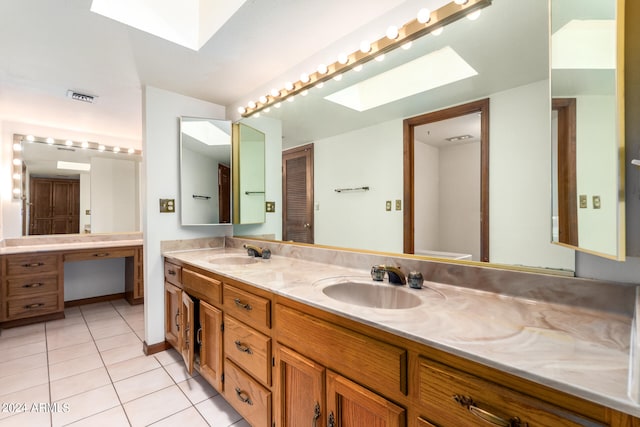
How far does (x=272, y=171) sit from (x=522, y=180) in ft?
5.24

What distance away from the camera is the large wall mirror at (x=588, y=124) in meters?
0.65

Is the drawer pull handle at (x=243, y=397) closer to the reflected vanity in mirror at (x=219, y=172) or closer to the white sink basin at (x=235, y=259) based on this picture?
the white sink basin at (x=235, y=259)

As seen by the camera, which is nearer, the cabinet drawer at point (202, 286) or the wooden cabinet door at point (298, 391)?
the wooden cabinet door at point (298, 391)

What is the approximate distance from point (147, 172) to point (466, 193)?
226 centimetres

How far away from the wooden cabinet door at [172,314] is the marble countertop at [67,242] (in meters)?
1.51

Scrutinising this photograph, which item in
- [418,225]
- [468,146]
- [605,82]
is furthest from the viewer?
[418,225]

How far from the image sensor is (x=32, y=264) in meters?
2.79

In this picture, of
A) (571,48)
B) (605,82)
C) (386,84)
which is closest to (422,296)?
(605,82)

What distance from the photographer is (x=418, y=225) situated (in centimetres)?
141

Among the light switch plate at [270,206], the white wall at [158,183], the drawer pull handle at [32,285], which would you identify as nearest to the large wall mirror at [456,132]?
the light switch plate at [270,206]

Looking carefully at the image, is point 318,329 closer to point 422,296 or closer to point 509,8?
point 422,296

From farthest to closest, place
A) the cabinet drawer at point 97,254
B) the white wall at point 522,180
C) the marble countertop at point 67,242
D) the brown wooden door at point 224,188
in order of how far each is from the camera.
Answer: the cabinet drawer at point 97,254
the marble countertop at point 67,242
the brown wooden door at point 224,188
the white wall at point 522,180

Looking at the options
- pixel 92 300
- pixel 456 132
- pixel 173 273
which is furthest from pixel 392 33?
pixel 92 300

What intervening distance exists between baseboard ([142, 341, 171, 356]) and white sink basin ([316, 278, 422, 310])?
5.97 feet
